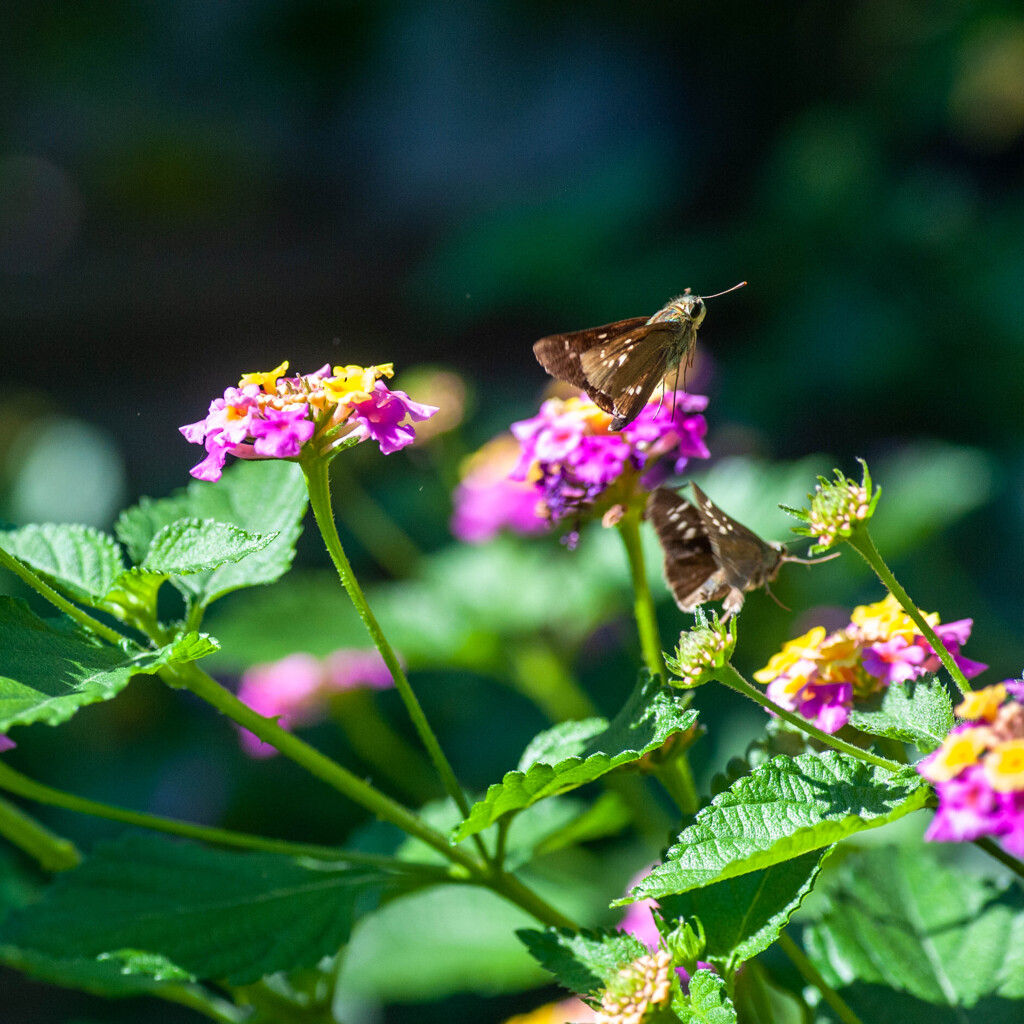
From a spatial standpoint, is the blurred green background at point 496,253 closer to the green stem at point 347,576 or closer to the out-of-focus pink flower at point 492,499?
the out-of-focus pink flower at point 492,499

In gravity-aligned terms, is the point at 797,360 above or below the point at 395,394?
above

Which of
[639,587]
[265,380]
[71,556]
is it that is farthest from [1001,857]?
[71,556]

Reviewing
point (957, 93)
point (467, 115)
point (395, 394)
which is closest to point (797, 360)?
point (957, 93)

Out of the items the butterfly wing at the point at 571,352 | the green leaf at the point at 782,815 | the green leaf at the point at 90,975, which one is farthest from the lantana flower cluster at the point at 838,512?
the green leaf at the point at 90,975

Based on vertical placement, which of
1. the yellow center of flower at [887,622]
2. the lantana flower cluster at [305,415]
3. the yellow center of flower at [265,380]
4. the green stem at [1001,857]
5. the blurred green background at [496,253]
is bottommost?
the green stem at [1001,857]

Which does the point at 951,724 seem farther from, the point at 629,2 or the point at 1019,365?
the point at 629,2

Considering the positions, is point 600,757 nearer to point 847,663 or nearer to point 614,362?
point 847,663
